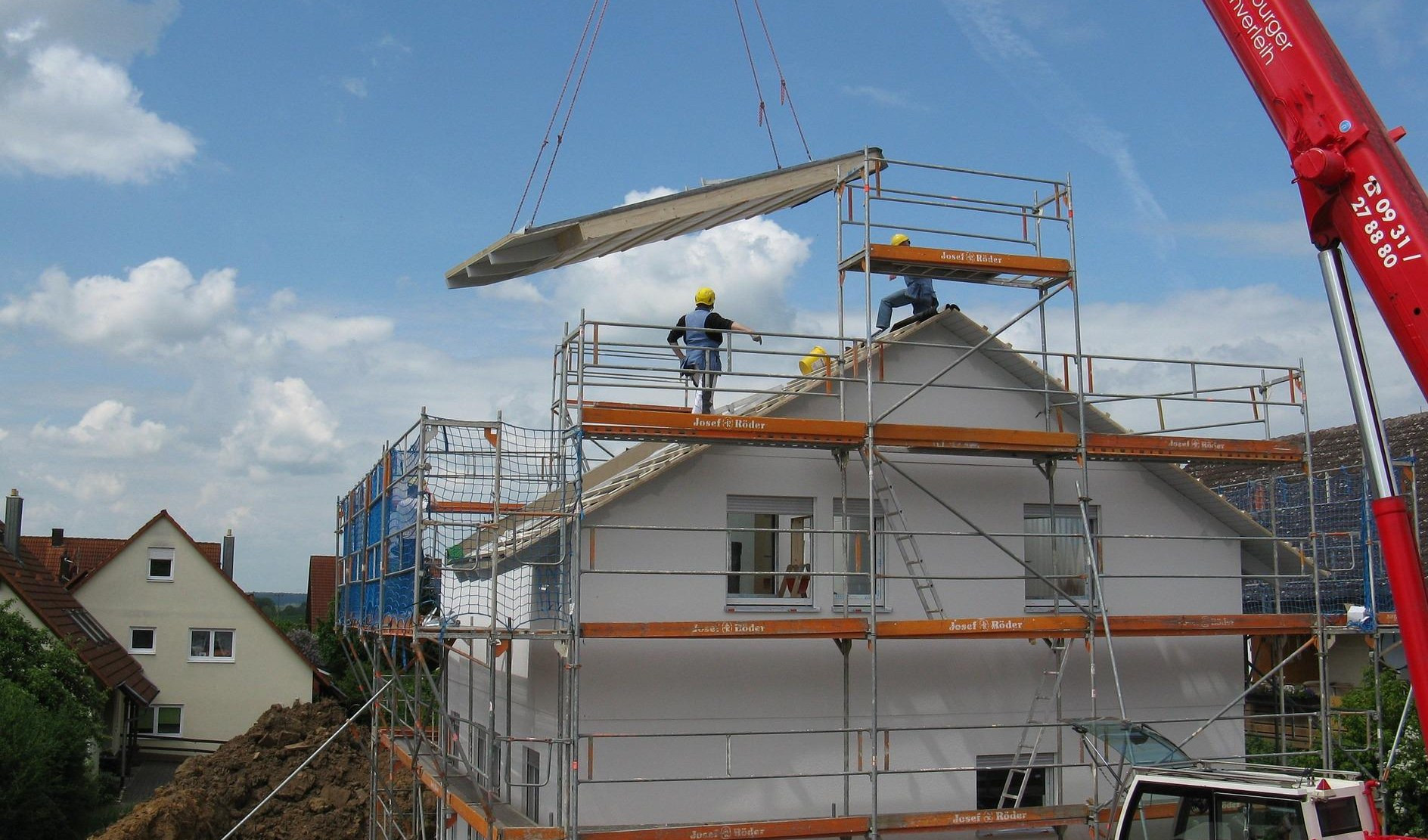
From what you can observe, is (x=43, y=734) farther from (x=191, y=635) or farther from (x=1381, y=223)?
(x=191, y=635)

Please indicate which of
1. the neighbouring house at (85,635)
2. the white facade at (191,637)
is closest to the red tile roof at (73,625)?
the neighbouring house at (85,635)

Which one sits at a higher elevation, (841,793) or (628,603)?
(628,603)

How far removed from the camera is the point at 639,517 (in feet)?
42.8

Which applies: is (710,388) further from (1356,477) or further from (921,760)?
(1356,477)

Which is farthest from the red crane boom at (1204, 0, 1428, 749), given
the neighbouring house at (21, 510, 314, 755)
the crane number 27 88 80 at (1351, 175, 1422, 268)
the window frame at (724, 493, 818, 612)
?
the neighbouring house at (21, 510, 314, 755)

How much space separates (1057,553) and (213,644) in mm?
29087

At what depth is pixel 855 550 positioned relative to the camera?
45.9 feet

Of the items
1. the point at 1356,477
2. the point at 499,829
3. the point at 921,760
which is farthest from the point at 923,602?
the point at 1356,477

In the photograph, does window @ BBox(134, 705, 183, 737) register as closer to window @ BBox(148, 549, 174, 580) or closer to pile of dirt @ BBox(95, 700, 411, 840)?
window @ BBox(148, 549, 174, 580)

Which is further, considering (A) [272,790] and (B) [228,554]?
(B) [228,554]

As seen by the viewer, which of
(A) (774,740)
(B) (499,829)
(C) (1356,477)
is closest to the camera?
(B) (499,829)

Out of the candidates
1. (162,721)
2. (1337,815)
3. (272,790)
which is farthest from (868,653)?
(162,721)

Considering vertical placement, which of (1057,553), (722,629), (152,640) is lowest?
(152,640)

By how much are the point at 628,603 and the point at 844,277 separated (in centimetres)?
417
